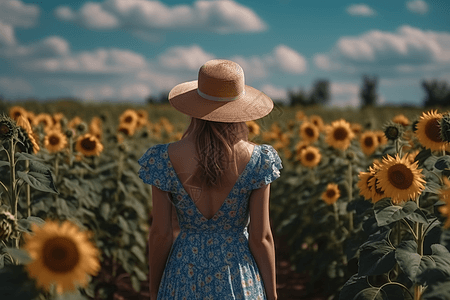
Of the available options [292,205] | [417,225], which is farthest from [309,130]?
[417,225]

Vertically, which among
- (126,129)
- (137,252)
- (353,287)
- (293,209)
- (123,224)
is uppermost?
(126,129)

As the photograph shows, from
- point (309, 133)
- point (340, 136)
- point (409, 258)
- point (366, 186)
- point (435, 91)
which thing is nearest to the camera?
point (409, 258)

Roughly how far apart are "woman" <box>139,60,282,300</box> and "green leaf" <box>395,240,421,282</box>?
0.60m

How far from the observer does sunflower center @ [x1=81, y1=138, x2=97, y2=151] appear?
4.36 metres

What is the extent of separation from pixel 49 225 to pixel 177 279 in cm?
119

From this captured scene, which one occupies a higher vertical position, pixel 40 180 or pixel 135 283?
pixel 40 180

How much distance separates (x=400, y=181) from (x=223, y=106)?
1067mm

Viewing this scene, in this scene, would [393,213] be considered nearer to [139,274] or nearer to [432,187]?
[432,187]

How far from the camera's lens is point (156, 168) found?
7.12ft

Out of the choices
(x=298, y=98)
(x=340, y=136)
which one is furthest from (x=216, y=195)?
(x=298, y=98)

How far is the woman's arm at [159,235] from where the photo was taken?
2.20 meters

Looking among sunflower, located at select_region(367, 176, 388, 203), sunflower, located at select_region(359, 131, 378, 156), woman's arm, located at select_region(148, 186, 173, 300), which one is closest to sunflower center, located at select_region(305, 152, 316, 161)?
sunflower, located at select_region(359, 131, 378, 156)

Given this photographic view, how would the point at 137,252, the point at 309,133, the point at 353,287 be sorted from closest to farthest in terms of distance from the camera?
the point at 353,287 < the point at 137,252 < the point at 309,133

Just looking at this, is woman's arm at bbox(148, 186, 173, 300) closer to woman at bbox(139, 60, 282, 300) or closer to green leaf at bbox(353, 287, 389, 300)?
woman at bbox(139, 60, 282, 300)
